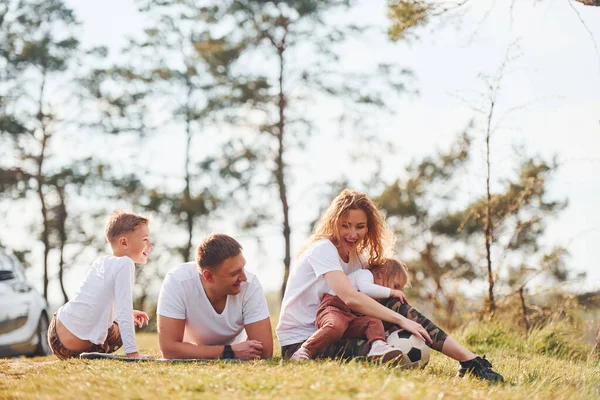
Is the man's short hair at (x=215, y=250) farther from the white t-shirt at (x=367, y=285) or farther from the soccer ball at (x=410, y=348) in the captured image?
the soccer ball at (x=410, y=348)

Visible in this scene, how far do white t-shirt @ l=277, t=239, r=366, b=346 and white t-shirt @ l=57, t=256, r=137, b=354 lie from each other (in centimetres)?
137

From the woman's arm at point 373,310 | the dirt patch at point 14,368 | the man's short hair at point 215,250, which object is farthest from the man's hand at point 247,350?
the dirt patch at point 14,368

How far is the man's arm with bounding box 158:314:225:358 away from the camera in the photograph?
6.43 meters

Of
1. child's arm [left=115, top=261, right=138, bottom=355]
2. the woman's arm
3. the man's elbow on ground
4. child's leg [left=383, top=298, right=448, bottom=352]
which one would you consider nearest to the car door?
child's arm [left=115, top=261, right=138, bottom=355]

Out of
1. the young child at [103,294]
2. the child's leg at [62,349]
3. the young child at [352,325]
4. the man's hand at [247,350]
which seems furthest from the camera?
the child's leg at [62,349]

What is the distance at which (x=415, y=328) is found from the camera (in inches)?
237

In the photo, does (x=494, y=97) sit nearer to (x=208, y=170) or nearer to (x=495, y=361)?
(x=495, y=361)

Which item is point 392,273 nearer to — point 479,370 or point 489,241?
point 479,370

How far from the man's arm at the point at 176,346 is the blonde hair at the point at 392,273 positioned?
1524mm

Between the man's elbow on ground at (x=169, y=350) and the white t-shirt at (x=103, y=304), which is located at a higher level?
the white t-shirt at (x=103, y=304)

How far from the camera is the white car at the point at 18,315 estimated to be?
947 centimetres

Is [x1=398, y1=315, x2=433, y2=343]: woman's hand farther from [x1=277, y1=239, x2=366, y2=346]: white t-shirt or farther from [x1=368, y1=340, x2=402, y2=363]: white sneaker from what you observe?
[x1=277, y1=239, x2=366, y2=346]: white t-shirt

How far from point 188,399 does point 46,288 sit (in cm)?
2118

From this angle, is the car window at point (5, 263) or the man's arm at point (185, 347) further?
the car window at point (5, 263)
